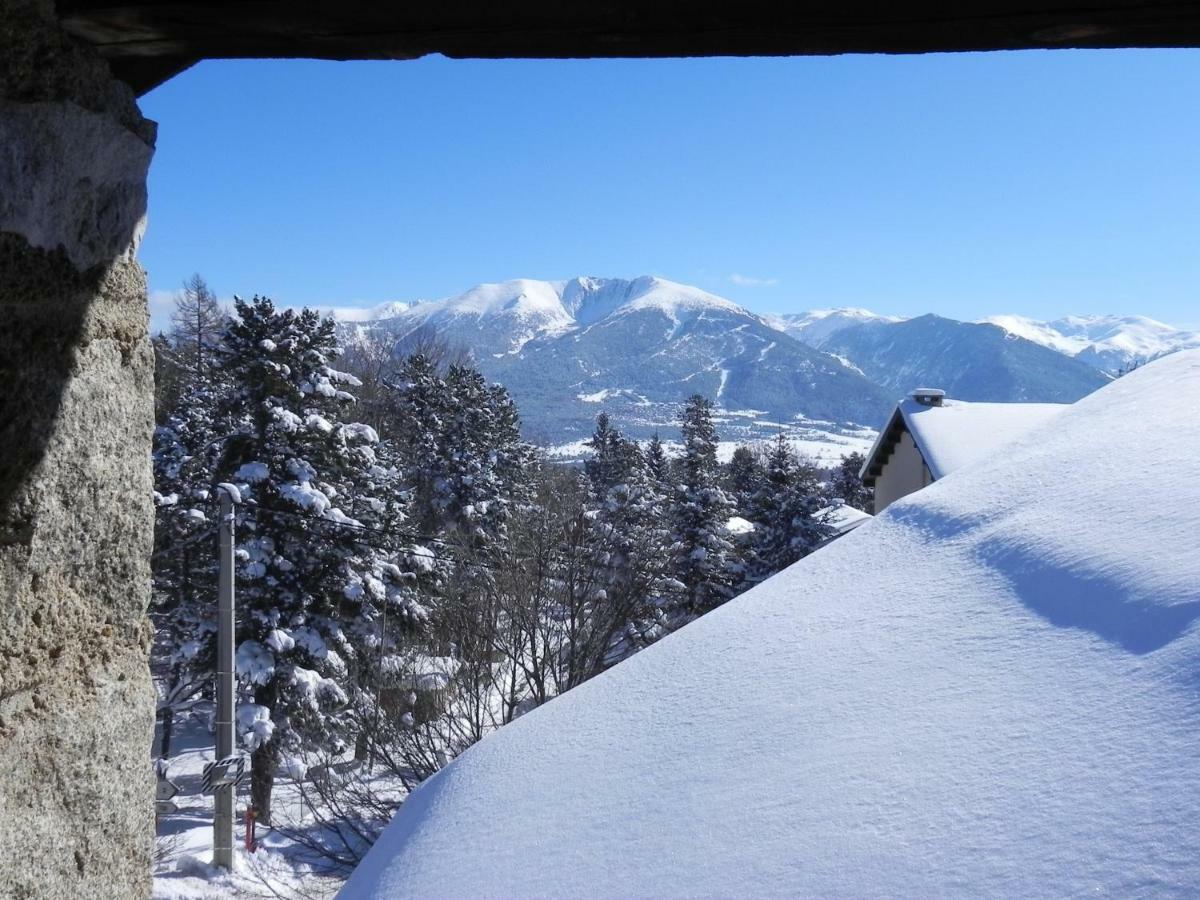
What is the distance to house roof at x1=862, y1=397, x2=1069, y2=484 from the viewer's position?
17266 mm

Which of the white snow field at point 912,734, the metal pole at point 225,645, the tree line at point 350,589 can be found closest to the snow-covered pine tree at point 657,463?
the tree line at point 350,589

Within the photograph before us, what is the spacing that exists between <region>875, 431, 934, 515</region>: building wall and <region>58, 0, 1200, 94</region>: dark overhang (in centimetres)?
1788

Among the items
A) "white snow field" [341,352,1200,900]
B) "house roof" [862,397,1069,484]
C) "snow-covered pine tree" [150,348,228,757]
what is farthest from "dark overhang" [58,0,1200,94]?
"house roof" [862,397,1069,484]

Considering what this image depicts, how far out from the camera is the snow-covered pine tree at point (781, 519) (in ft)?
69.0

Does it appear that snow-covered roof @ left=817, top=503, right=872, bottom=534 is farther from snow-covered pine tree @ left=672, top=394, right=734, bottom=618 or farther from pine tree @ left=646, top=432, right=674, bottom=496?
pine tree @ left=646, top=432, right=674, bottom=496

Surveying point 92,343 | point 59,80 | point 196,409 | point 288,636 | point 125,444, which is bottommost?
point 288,636

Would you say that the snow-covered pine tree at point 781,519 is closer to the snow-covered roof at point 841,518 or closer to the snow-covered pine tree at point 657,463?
the snow-covered roof at point 841,518

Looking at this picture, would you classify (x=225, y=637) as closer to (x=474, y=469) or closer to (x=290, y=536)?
(x=290, y=536)

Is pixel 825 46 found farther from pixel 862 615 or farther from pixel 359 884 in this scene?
pixel 359 884

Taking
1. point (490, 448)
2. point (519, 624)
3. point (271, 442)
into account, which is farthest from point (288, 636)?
point (490, 448)

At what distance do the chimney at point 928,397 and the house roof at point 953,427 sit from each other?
14cm

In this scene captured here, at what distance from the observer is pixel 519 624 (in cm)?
1312

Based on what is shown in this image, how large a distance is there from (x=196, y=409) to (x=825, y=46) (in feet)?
79.5

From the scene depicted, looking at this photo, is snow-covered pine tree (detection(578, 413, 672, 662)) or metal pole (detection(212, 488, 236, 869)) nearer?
metal pole (detection(212, 488, 236, 869))
